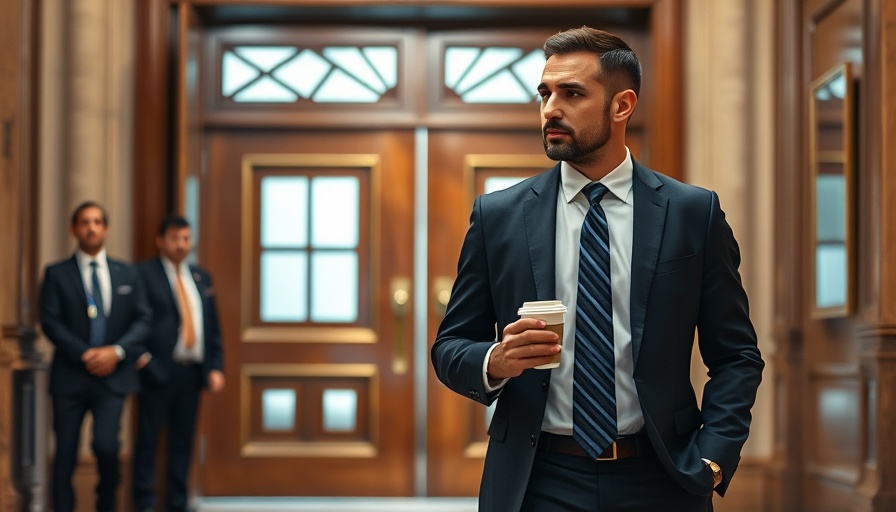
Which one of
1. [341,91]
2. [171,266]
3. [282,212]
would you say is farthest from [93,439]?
[341,91]

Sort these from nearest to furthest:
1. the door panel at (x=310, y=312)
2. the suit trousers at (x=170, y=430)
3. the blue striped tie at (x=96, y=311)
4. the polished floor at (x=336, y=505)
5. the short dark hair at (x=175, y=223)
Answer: the blue striped tie at (x=96, y=311) < the suit trousers at (x=170, y=430) < the short dark hair at (x=175, y=223) < the polished floor at (x=336, y=505) < the door panel at (x=310, y=312)

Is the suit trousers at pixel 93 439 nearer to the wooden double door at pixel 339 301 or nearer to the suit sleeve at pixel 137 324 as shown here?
the suit sleeve at pixel 137 324

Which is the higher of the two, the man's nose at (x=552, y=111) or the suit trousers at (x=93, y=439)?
the man's nose at (x=552, y=111)

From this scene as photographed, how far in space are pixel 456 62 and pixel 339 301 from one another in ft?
4.97

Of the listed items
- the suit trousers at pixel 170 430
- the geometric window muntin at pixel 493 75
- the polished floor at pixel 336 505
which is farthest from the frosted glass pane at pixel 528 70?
the suit trousers at pixel 170 430

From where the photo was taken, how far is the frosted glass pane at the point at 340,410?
7.31 m

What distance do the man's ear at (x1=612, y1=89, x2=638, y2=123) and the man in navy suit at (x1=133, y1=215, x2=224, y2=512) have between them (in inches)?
174

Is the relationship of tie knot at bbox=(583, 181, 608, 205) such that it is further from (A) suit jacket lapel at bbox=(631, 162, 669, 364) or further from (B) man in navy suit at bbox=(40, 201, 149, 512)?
(B) man in navy suit at bbox=(40, 201, 149, 512)

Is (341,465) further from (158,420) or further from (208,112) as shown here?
(208,112)

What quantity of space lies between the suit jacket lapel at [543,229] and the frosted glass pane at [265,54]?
5.07m

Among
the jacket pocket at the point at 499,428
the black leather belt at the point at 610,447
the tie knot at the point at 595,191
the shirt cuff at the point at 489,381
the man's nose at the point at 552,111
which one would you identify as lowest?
the black leather belt at the point at 610,447

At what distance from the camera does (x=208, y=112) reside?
291 inches

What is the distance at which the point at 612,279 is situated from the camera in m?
2.41

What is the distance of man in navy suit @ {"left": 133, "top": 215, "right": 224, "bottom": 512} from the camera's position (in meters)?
6.52
